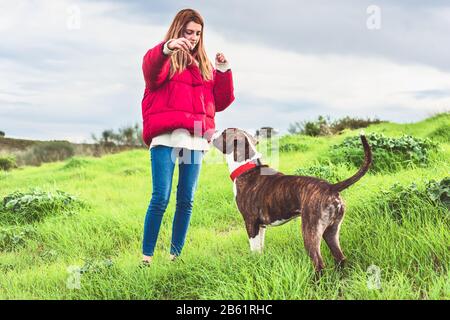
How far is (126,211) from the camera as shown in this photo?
22.8ft

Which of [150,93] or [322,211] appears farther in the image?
[150,93]

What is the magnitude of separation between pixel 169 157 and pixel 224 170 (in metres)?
5.98

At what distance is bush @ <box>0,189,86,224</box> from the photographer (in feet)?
24.7

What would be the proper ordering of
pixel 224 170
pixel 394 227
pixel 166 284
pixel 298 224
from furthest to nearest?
pixel 224 170, pixel 298 224, pixel 394 227, pixel 166 284

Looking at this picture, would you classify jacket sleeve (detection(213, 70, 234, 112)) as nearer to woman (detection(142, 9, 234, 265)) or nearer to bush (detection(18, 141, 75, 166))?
woman (detection(142, 9, 234, 265))

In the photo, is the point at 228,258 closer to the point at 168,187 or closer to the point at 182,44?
the point at 168,187

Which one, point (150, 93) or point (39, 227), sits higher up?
point (150, 93)

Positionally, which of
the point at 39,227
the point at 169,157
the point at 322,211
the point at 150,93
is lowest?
the point at 39,227

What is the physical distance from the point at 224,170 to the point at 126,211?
378cm

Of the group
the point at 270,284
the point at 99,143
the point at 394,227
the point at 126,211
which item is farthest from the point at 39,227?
the point at 99,143

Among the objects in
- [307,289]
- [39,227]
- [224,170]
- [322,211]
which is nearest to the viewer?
[322,211]

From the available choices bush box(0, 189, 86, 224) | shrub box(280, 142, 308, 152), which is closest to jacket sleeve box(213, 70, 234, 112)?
bush box(0, 189, 86, 224)

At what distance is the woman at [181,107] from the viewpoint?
4.30 m

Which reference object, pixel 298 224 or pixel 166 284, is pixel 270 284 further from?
pixel 298 224
